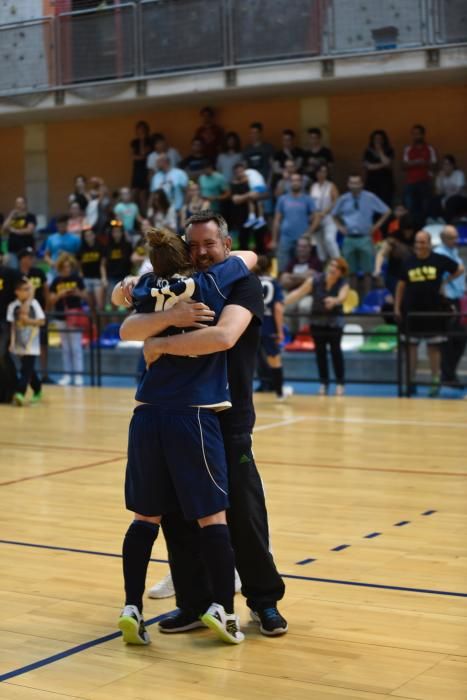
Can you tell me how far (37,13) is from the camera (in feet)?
68.9

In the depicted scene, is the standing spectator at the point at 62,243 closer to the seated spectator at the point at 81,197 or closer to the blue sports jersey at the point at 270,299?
the seated spectator at the point at 81,197

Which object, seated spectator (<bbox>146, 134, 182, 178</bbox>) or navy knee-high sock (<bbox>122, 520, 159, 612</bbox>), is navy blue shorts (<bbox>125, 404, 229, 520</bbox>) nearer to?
navy knee-high sock (<bbox>122, 520, 159, 612</bbox>)

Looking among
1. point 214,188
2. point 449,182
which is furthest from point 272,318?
point 214,188

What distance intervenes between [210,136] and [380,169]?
3.82 meters

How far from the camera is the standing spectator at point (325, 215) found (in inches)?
688

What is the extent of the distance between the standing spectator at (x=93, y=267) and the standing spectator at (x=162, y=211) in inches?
41.2

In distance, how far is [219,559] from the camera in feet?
15.0

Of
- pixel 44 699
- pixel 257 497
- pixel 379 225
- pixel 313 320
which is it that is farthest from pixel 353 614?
pixel 379 225

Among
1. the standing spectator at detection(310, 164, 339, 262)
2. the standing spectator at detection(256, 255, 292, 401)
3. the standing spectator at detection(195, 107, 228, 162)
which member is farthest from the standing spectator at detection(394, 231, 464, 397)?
the standing spectator at detection(195, 107, 228, 162)

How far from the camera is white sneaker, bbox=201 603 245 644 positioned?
15.1ft

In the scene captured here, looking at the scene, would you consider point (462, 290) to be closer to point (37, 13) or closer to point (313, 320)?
point (313, 320)

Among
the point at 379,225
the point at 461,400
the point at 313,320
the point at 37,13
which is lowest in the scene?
the point at 461,400

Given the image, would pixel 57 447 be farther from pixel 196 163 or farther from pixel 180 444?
pixel 196 163

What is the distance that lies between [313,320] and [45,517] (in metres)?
7.78
